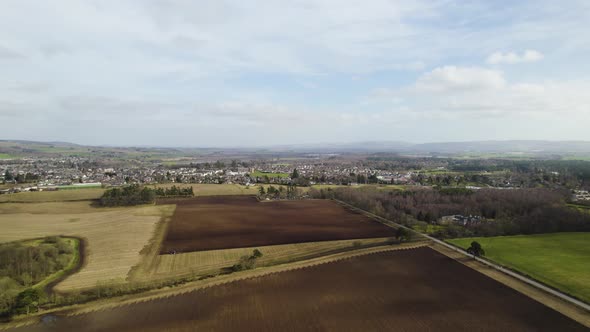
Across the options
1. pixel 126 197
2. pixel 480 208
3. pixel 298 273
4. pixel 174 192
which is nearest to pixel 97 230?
pixel 126 197

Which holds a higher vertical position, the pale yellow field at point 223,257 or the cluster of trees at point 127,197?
the cluster of trees at point 127,197

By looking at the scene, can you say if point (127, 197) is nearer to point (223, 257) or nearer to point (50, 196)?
point (50, 196)

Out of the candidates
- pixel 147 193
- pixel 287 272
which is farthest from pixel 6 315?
pixel 147 193

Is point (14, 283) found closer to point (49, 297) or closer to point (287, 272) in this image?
point (49, 297)

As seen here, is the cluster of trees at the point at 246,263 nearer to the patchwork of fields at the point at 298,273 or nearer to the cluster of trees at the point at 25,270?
the patchwork of fields at the point at 298,273

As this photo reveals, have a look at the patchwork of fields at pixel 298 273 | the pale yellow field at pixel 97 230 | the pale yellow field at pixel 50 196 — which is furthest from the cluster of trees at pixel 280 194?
the pale yellow field at pixel 50 196

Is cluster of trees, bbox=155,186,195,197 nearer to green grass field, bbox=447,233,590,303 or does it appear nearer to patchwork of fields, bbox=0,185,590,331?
patchwork of fields, bbox=0,185,590,331
